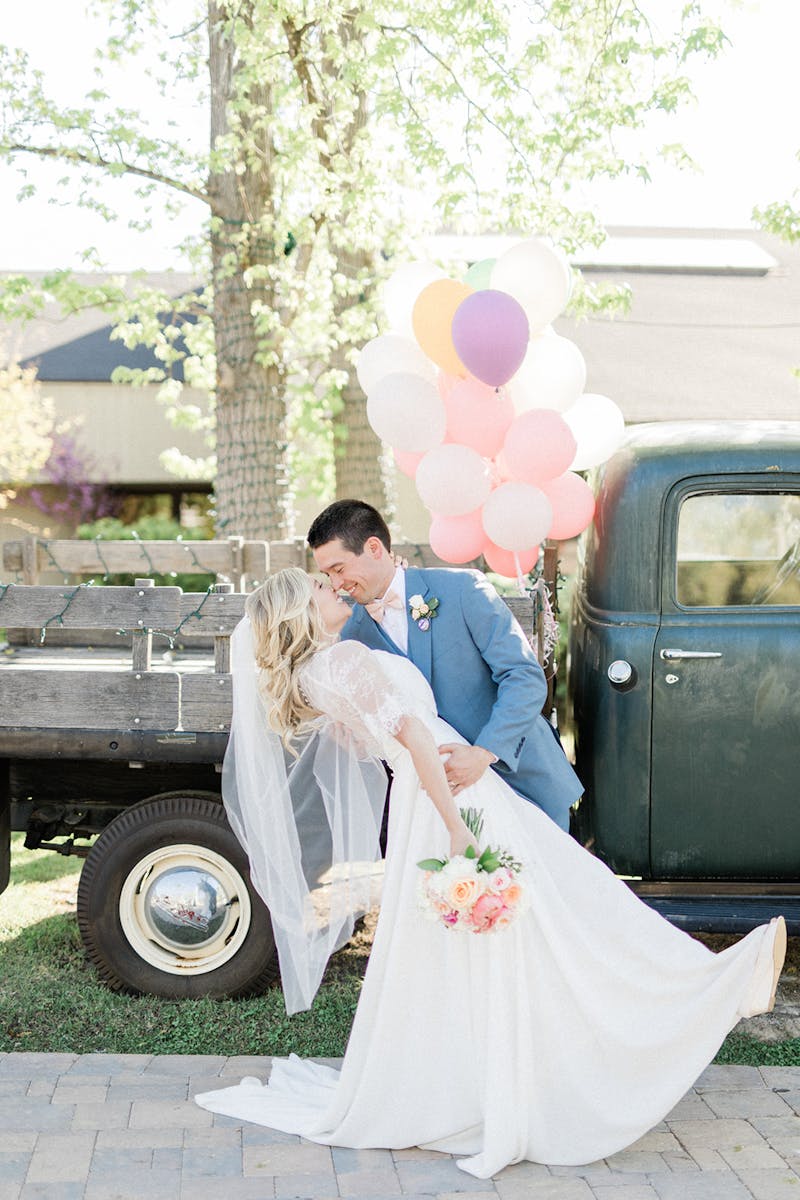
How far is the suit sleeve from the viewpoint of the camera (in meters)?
3.35

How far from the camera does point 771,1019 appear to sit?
169 inches

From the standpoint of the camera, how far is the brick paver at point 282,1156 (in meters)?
3.05

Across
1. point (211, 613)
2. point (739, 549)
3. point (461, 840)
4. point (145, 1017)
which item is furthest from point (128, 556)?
point (461, 840)

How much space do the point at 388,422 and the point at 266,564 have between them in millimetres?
1394

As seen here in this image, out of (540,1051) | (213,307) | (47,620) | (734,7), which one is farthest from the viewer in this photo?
(213,307)

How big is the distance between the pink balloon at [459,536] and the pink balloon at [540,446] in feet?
0.95

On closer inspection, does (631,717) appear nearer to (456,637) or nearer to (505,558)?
(505,558)

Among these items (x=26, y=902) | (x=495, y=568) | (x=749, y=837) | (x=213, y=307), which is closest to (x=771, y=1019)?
(x=749, y=837)

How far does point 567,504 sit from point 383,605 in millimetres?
1020

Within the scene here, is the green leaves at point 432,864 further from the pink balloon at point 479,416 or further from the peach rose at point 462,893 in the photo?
the pink balloon at point 479,416

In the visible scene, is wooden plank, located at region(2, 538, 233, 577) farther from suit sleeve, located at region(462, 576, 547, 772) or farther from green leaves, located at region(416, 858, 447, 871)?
green leaves, located at region(416, 858, 447, 871)

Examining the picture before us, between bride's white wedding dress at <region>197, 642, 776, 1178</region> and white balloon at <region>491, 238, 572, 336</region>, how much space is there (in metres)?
1.69

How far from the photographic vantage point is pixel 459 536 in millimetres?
4410

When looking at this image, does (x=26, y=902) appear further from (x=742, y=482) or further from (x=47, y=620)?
(x=742, y=482)
